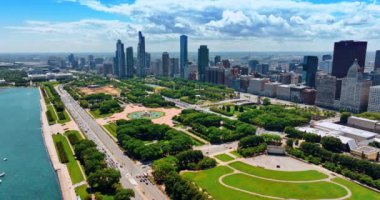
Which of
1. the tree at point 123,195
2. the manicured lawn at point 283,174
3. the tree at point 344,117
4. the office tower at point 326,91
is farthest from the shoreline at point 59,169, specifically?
the office tower at point 326,91

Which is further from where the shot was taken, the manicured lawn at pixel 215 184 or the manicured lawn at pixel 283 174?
the manicured lawn at pixel 283 174

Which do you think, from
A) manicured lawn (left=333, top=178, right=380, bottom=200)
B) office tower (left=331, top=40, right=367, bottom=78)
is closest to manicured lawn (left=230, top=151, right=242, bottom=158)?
manicured lawn (left=333, top=178, right=380, bottom=200)

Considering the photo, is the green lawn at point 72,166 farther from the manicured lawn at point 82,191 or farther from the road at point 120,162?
the road at point 120,162

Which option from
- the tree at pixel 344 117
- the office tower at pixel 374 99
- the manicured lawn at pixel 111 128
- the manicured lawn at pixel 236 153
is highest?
the office tower at pixel 374 99

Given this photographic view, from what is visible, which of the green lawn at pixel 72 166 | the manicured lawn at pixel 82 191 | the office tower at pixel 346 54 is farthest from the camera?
the office tower at pixel 346 54

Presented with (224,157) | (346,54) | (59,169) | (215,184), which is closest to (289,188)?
(215,184)

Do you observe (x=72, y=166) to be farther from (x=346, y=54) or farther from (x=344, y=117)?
(x=346, y=54)
